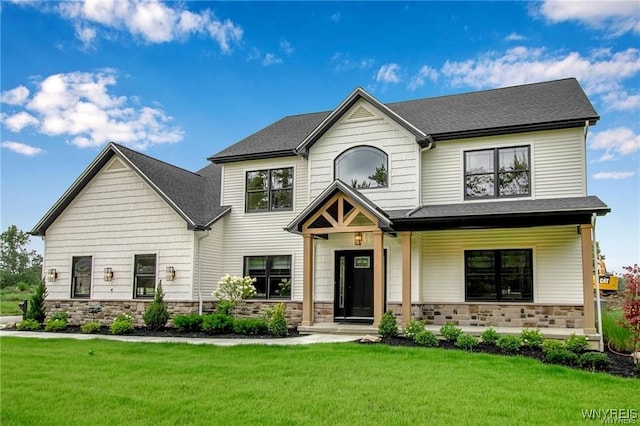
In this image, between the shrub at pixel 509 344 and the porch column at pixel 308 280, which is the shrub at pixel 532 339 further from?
the porch column at pixel 308 280

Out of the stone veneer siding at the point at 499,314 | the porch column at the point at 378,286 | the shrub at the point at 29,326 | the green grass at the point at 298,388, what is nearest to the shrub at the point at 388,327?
the porch column at the point at 378,286

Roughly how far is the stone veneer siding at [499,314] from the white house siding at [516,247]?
201 millimetres

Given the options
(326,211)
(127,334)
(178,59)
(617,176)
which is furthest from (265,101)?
(617,176)

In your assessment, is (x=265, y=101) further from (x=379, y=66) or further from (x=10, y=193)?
(x=10, y=193)

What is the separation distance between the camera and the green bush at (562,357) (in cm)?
959

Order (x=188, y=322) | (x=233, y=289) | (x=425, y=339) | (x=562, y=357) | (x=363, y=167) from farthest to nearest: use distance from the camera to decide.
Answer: (x=233, y=289) < (x=363, y=167) < (x=188, y=322) < (x=425, y=339) < (x=562, y=357)

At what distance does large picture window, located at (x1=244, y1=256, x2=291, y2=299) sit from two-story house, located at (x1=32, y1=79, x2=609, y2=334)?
0.05m

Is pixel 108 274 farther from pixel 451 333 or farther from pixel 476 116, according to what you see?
pixel 476 116

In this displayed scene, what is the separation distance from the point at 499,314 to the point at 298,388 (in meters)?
8.31

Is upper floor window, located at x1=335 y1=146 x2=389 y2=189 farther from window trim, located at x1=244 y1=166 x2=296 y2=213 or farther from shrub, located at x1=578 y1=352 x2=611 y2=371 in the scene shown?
shrub, located at x1=578 y1=352 x2=611 y2=371

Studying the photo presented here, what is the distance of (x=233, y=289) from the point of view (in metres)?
15.8

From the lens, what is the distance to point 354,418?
605 cm

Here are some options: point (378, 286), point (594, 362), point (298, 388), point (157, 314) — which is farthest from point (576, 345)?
point (157, 314)

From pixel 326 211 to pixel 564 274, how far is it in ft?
21.4
